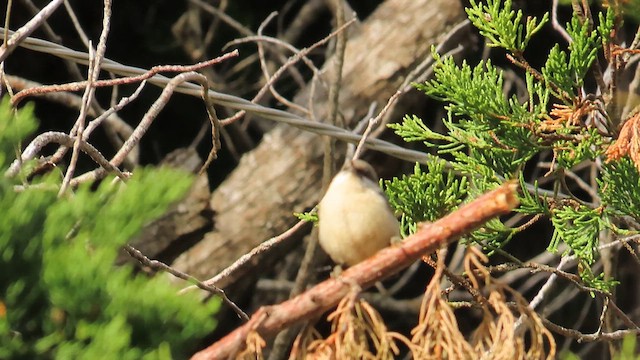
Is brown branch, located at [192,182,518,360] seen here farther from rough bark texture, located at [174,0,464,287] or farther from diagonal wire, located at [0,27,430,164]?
rough bark texture, located at [174,0,464,287]

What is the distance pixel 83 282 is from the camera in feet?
4.22

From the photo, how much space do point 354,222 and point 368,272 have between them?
291 mm

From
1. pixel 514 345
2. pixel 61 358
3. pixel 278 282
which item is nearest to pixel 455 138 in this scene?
pixel 514 345

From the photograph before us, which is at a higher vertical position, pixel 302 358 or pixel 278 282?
pixel 302 358

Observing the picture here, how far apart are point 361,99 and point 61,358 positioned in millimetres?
3238

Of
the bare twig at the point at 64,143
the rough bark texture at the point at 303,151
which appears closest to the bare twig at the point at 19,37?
the bare twig at the point at 64,143

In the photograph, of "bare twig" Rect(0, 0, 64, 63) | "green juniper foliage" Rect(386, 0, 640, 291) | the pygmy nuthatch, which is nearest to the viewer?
the pygmy nuthatch

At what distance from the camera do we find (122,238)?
135 centimetres

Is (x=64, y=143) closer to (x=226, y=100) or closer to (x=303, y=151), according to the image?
(x=226, y=100)

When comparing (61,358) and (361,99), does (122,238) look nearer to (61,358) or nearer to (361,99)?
(61,358)

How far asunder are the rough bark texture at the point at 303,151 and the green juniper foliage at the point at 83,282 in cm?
282

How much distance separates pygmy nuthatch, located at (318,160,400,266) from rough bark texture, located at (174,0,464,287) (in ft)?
7.20

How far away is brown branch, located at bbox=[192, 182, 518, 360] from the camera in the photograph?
1.59 m

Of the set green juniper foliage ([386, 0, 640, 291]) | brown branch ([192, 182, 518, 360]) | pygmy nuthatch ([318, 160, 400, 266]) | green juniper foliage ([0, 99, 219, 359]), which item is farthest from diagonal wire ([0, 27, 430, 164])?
green juniper foliage ([0, 99, 219, 359])
